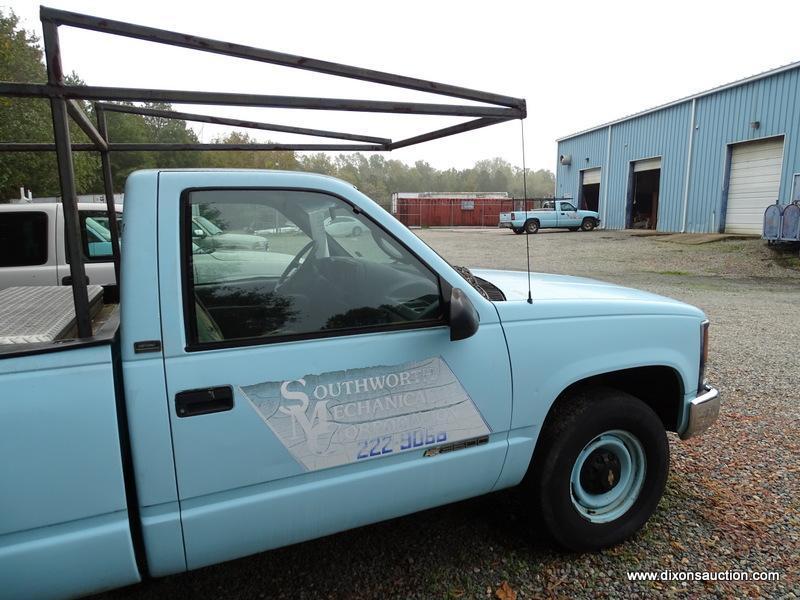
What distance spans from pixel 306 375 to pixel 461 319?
2.01 feet

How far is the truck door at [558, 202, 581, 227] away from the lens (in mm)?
28969

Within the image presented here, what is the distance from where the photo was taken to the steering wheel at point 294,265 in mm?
2070

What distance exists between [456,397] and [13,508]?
1.54m

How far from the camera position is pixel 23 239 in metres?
5.50

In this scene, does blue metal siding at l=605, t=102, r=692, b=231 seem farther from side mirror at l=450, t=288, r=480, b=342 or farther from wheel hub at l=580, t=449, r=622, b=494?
side mirror at l=450, t=288, r=480, b=342

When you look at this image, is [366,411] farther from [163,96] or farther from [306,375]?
[163,96]

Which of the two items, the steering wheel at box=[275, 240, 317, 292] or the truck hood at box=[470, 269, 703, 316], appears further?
the truck hood at box=[470, 269, 703, 316]

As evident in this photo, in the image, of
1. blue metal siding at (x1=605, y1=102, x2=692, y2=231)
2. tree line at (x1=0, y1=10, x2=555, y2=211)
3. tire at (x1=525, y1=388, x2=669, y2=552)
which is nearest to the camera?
tire at (x1=525, y1=388, x2=669, y2=552)

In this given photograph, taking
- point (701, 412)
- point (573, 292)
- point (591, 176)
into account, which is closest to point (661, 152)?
point (591, 176)

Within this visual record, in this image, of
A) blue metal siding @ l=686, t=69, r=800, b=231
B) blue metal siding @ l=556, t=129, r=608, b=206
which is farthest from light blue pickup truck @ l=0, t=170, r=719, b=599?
blue metal siding @ l=556, t=129, r=608, b=206

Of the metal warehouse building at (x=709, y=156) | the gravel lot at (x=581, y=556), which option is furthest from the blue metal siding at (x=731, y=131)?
the gravel lot at (x=581, y=556)

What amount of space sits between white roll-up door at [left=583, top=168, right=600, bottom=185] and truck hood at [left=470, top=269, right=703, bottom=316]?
30111 mm

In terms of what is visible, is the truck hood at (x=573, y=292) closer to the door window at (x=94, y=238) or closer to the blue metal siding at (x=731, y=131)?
the door window at (x=94, y=238)

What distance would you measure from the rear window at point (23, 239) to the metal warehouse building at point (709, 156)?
2009cm
